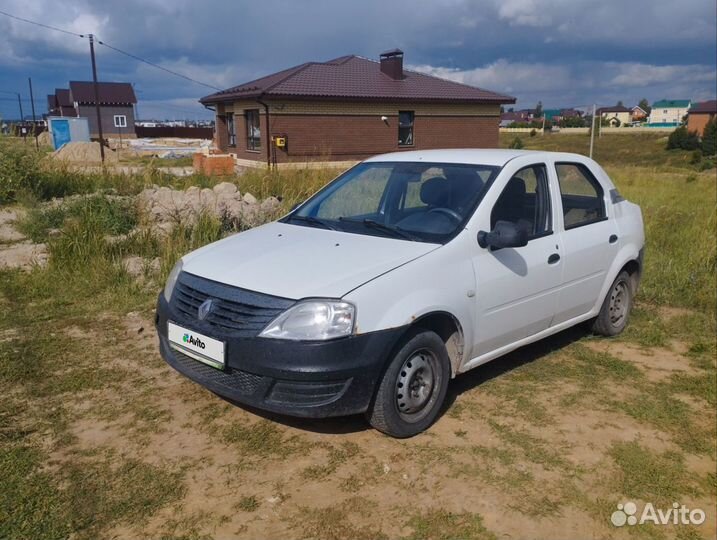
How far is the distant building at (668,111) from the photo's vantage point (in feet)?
377

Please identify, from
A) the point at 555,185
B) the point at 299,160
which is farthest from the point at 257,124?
the point at 555,185

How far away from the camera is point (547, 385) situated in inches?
177

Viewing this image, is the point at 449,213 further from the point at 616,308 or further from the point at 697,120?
the point at 697,120

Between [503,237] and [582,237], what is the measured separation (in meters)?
1.31

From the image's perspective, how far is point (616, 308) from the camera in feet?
17.9

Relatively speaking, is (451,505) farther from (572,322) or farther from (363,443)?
(572,322)

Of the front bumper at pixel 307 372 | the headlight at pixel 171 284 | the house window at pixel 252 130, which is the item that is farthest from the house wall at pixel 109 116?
the front bumper at pixel 307 372

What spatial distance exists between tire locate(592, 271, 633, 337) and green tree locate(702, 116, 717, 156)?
59514 millimetres

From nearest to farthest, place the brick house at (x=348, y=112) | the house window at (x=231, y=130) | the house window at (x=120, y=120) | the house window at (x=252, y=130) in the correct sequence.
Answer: the brick house at (x=348, y=112)
the house window at (x=252, y=130)
the house window at (x=231, y=130)
the house window at (x=120, y=120)

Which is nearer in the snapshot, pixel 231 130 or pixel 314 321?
pixel 314 321

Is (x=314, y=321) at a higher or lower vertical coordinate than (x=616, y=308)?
higher

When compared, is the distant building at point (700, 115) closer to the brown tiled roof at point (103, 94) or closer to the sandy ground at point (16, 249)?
the brown tiled roof at point (103, 94)

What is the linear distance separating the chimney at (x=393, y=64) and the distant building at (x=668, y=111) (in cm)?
10412

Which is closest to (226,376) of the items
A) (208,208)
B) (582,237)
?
(582,237)
